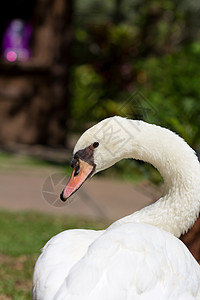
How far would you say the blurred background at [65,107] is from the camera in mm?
5023

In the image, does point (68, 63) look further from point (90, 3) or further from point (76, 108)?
point (90, 3)

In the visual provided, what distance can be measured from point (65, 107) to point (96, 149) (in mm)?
9639

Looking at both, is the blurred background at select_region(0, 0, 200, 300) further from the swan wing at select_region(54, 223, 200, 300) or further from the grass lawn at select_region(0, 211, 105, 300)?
the swan wing at select_region(54, 223, 200, 300)

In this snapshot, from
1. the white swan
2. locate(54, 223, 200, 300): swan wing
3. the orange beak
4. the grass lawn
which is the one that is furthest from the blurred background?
locate(54, 223, 200, 300): swan wing

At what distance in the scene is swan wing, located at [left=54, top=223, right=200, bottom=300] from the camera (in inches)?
88.3

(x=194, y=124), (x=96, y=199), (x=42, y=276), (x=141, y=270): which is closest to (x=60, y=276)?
(x=42, y=276)

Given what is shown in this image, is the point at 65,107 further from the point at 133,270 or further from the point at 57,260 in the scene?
the point at 133,270

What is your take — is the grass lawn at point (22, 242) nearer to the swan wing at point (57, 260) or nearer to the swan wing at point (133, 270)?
the swan wing at point (57, 260)

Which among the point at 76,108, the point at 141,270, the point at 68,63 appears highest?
the point at 141,270

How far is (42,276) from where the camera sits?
250cm

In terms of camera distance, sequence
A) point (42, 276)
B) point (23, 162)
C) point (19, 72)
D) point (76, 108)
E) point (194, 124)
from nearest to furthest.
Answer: point (42, 276)
point (194, 124)
point (23, 162)
point (19, 72)
point (76, 108)

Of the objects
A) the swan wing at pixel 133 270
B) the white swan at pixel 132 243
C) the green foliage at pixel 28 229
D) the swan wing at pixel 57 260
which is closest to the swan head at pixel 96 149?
→ the white swan at pixel 132 243

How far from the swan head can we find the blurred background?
0.85 feet

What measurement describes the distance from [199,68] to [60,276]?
547 cm
